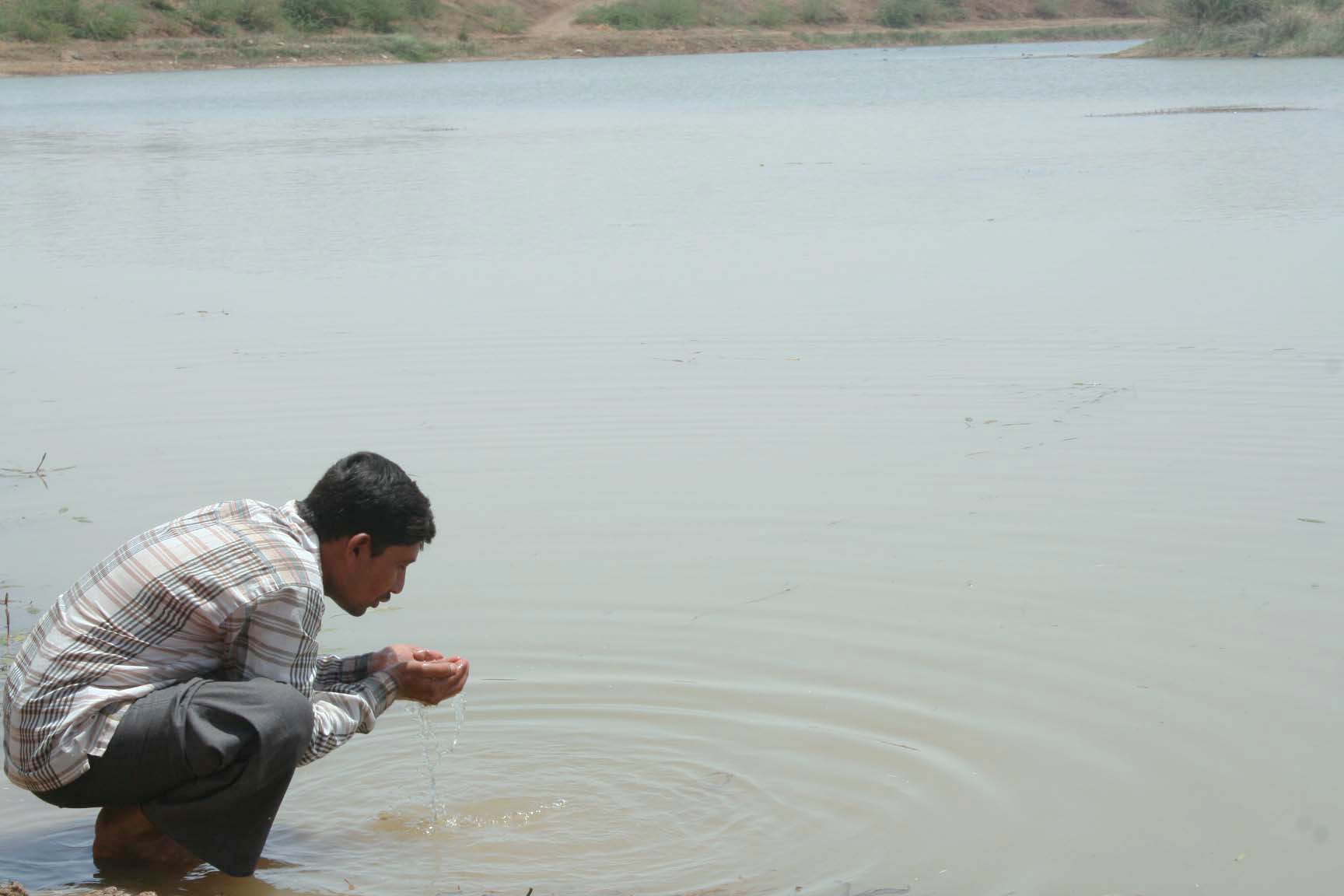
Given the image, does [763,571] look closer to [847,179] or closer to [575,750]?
[575,750]

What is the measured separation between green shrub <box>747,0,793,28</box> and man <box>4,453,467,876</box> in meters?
61.3

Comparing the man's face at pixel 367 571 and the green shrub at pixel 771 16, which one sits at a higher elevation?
the green shrub at pixel 771 16

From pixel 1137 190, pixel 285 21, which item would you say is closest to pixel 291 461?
pixel 1137 190

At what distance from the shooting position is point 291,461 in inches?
239

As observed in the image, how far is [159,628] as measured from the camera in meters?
2.74

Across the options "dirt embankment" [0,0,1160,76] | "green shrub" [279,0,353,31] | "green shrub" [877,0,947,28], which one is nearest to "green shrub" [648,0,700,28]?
"dirt embankment" [0,0,1160,76]

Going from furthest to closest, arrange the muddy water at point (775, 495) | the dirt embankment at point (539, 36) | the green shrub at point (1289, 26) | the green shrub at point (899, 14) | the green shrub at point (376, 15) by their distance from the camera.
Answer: the green shrub at point (899, 14) < the green shrub at point (376, 15) < the dirt embankment at point (539, 36) < the green shrub at point (1289, 26) < the muddy water at point (775, 495)

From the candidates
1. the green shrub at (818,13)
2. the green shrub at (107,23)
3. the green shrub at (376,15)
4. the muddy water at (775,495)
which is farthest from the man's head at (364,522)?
the green shrub at (818,13)

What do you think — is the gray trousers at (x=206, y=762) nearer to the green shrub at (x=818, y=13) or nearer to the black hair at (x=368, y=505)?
the black hair at (x=368, y=505)

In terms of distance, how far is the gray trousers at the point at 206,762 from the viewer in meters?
2.72

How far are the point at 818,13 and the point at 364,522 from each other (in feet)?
211

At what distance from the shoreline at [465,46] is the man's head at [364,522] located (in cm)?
4497

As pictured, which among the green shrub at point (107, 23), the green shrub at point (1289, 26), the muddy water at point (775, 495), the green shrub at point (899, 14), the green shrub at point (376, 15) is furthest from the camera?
the green shrub at point (899, 14)

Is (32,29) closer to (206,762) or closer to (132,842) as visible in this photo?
(132,842)
